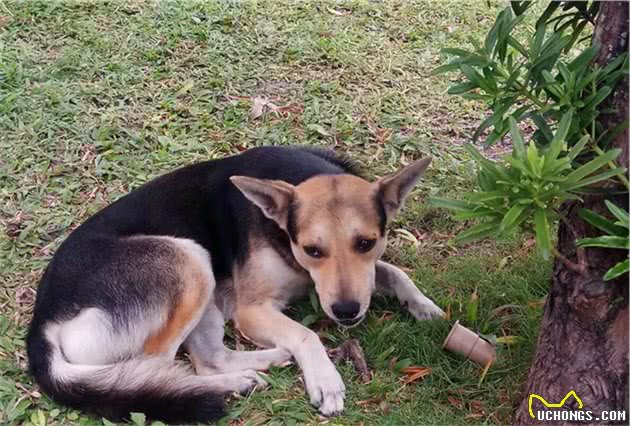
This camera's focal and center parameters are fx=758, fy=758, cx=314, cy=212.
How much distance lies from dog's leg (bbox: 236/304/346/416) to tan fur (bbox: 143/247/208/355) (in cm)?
33

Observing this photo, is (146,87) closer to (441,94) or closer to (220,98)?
(220,98)

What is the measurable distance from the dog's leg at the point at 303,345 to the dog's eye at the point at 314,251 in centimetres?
46

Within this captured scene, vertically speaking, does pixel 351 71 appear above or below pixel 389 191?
below

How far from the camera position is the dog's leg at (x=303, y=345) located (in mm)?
3994

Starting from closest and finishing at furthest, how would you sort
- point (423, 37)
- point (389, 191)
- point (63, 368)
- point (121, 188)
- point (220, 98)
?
1. point (63, 368)
2. point (389, 191)
3. point (121, 188)
4. point (220, 98)
5. point (423, 37)

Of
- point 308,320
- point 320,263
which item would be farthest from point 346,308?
point 308,320

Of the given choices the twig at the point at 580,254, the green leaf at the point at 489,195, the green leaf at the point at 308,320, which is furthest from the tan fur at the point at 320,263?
the green leaf at the point at 489,195

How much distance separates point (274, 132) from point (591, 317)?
11.9 feet

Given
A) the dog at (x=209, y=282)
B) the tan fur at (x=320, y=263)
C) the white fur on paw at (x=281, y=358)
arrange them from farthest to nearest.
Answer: the white fur on paw at (x=281, y=358), the tan fur at (x=320, y=263), the dog at (x=209, y=282)

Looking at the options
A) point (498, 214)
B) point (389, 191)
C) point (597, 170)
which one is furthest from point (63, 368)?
point (597, 170)

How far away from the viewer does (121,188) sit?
5.83 m

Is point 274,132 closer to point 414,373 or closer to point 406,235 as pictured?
point 406,235

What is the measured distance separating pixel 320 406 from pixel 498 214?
65.1 inches

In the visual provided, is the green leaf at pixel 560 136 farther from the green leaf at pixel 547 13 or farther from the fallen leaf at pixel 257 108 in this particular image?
the fallen leaf at pixel 257 108
